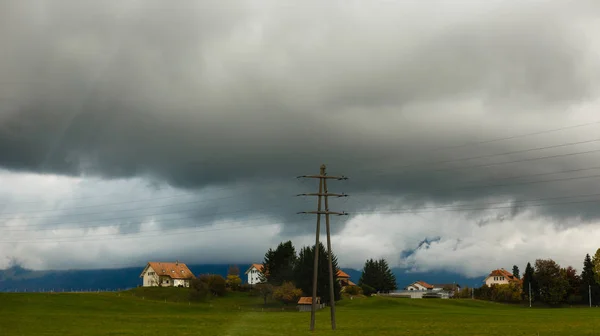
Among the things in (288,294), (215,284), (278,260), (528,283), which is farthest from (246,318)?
(528,283)

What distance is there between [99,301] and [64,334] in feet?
226

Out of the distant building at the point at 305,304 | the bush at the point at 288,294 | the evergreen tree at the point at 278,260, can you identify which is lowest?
the distant building at the point at 305,304

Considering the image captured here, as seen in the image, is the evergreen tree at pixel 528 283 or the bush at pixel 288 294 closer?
the bush at pixel 288 294


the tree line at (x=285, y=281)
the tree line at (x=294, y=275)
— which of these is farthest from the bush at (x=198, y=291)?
the tree line at (x=294, y=275)

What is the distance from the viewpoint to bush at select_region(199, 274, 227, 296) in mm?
173625

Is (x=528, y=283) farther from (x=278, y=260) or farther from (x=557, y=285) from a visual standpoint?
(x=278, y=260)

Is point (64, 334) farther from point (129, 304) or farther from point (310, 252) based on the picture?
point (310, 252)

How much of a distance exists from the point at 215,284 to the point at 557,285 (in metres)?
99.0

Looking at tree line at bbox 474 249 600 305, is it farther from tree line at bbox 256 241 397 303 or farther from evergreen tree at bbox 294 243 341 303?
evergreen tree at bbox 294 243 341 303

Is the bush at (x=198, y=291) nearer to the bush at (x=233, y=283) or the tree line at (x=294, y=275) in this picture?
the tree line at (x=294, y=275)

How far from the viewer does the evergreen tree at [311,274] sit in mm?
144500

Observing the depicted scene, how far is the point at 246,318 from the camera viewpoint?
9506cm

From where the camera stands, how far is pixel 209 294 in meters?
169

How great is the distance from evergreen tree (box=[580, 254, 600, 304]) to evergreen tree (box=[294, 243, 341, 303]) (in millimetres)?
76591
